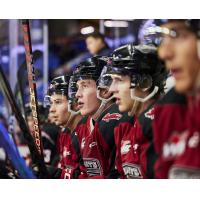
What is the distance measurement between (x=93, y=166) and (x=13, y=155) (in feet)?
1.72

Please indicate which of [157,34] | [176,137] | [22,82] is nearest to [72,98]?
[22,82]

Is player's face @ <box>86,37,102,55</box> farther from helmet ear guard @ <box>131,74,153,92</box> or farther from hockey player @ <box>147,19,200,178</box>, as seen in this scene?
hockey player @ <box>147,19,200,178</box>

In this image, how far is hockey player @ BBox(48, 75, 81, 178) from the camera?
10.9ft

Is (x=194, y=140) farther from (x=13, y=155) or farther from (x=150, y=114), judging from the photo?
(x=13, y=155)

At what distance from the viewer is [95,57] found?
10.5 ft

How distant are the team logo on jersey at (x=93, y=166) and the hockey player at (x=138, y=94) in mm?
199

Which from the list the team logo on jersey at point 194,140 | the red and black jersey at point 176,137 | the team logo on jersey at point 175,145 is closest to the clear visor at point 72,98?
the red and black jersey at point 176,137

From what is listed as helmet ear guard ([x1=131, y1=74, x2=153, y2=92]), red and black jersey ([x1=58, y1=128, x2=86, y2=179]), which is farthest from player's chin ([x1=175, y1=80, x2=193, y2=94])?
red and black jersey ([x1=58, y1=128, x2=86, y2=179])

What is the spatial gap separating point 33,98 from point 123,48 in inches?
26.4

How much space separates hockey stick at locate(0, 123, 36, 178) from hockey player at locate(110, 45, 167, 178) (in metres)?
0.64

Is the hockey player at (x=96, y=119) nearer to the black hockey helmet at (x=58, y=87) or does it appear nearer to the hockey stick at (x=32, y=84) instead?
the black hockey helmet at (x=58, y=87)
